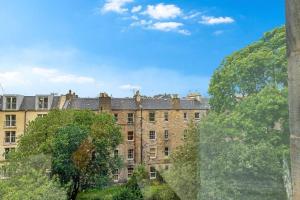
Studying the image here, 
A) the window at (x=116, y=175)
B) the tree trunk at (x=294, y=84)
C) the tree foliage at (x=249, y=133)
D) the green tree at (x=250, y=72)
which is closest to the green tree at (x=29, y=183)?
the window at (x=116, y=175)

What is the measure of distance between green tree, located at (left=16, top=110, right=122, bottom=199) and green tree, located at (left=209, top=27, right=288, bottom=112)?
3030mm

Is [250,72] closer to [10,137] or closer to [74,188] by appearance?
[74,188]

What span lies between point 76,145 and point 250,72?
3.85m

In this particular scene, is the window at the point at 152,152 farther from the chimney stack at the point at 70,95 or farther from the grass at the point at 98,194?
the grass at the point at 98,194

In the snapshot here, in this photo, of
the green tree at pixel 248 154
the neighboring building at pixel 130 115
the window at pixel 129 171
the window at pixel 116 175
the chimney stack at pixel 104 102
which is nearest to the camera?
the green tree at pixel 248 154

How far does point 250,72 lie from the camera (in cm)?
354

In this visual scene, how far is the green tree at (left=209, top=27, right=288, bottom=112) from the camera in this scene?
10.6ft

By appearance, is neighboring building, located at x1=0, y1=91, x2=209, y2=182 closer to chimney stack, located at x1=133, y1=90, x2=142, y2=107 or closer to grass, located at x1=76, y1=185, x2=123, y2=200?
chimney stack, located at x1=133, y1=90, x2=142, y2=107

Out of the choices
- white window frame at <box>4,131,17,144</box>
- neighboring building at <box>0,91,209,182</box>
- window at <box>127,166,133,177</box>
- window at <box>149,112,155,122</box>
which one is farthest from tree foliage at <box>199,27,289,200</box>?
white window frame at <box>4,131,17,144</box>

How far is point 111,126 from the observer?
7.34 meters

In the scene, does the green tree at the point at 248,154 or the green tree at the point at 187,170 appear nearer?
the green tree at the point at 248,154

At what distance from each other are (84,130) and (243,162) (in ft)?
13.7

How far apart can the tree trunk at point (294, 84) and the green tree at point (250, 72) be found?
2.51 m

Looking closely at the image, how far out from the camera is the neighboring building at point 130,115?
30.5 feet
